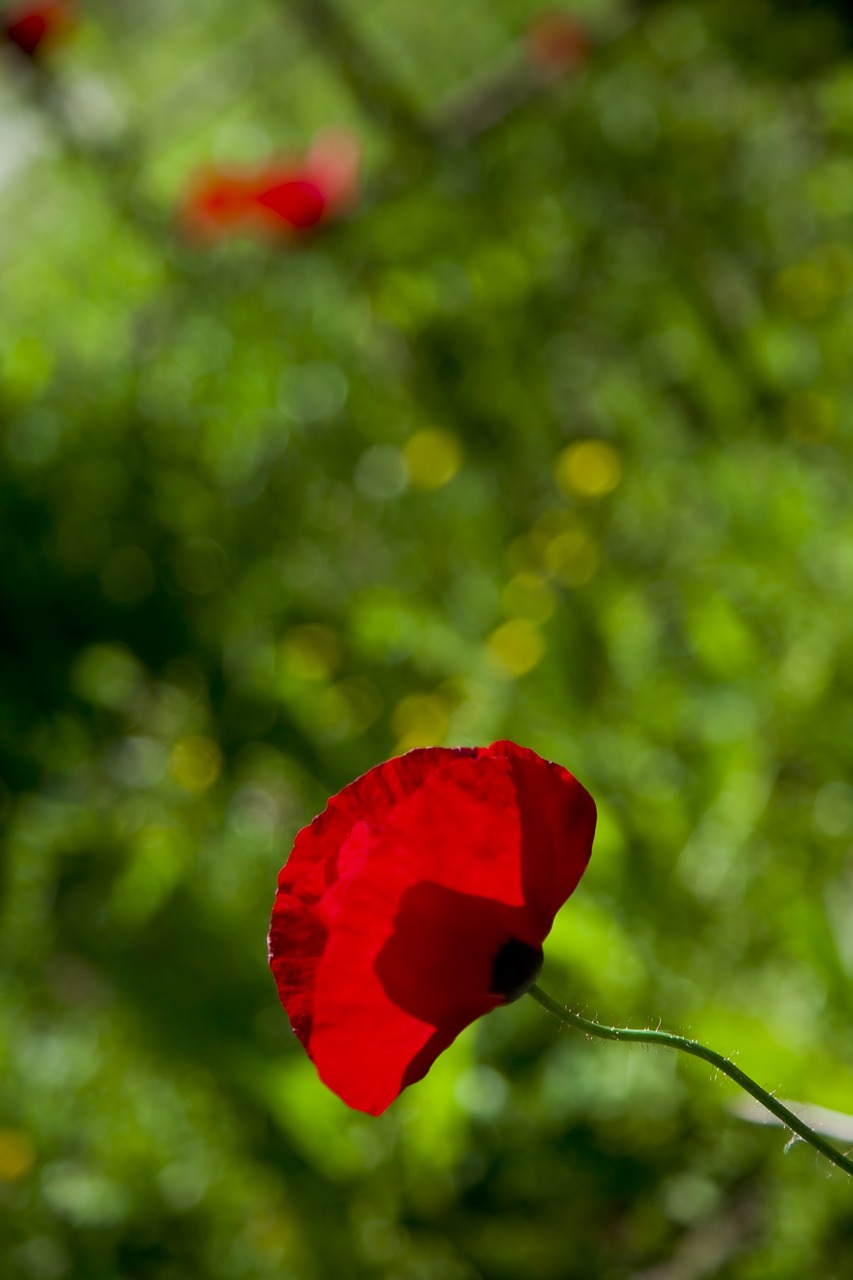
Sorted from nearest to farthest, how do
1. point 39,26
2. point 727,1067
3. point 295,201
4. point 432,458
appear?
1. point 727,1067
2. point 432,458
3. point 295,201
4. point 39,26

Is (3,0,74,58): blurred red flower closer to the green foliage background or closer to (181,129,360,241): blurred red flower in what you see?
the green foliage background

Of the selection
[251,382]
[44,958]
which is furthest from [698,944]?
[251,382]

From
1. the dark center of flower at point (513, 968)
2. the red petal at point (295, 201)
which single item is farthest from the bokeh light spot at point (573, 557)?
the dark center of flower at point (513, 968)

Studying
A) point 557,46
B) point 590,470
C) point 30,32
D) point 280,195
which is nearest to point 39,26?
point 30,32

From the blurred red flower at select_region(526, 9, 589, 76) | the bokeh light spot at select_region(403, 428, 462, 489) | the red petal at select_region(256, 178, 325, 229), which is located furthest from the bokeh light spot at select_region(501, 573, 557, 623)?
the blurred red flower at select_region(526, 9, 589, 76)

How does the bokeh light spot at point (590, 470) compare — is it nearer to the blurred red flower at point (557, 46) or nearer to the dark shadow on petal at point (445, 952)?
the blurred red flower at point (557, 46)

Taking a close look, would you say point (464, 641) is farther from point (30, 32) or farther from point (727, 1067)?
point (30, 32)
